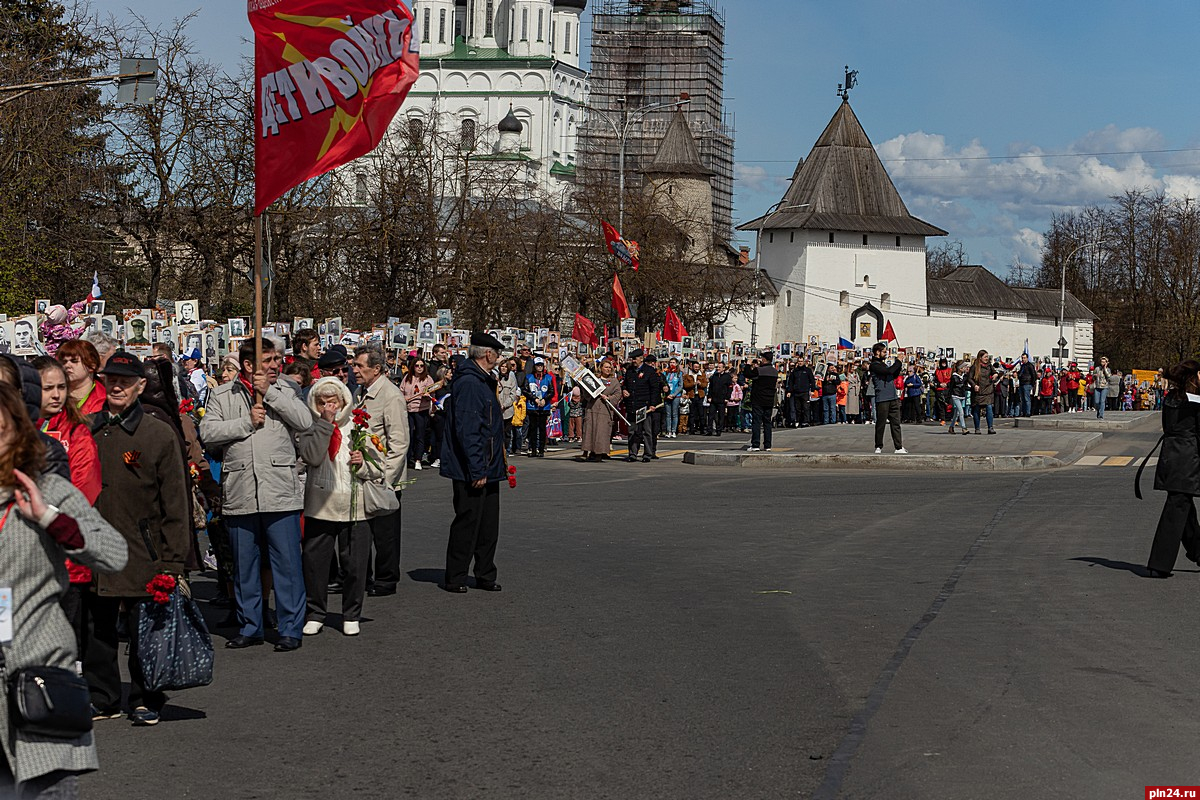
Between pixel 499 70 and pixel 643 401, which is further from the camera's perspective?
pixel 499 70

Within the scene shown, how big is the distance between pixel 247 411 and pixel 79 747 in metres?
4.72

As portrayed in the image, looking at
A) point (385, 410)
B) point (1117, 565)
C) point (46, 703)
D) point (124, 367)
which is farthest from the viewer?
point (1117, 565)

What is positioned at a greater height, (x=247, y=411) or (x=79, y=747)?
(x=247, y=411)

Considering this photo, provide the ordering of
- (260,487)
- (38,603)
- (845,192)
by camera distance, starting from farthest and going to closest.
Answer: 1. (845,192)
2. (260,487)
3. (38,603)

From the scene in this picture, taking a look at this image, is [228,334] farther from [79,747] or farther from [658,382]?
[79,747]

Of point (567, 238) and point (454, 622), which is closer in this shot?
point (454, 622)

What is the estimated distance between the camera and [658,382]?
25.2m

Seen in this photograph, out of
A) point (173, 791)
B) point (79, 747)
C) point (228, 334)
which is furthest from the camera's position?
point (228, 334)

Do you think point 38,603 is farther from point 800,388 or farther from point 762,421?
point 800,388

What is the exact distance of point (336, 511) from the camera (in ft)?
29.9

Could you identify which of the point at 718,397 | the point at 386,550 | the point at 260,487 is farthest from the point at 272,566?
the point at 718,397

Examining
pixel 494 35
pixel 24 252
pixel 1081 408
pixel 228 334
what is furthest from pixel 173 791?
pixel 494 35

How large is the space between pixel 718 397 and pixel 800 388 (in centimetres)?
374

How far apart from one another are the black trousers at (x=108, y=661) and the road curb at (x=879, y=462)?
55.5ft
